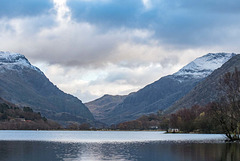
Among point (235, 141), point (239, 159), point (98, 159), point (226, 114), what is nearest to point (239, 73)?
point (226, 114)

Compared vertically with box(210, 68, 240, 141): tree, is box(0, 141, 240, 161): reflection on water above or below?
below

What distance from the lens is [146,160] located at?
250 ft

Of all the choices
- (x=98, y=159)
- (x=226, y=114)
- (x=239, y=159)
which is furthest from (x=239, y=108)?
(x=98, y=159)

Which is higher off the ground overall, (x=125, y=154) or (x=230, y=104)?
(x=230, y=104)

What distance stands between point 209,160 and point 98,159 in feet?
67.0

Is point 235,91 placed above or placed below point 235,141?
above

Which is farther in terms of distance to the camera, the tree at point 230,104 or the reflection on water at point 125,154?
the tree at point 230,104

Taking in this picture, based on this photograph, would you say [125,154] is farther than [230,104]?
No

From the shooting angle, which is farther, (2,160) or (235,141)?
(235,141)

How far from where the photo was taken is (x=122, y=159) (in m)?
77.7

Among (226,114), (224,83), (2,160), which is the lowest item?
(2,160)

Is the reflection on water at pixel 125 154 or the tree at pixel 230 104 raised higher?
the tree at pixel 230 104

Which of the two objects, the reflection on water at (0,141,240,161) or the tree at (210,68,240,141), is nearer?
the reflection on water at (0,141,240,161)

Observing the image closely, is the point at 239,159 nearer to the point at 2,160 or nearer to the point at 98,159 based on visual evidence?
the point at 98,159
